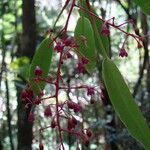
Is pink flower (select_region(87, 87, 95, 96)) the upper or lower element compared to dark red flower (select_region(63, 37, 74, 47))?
lower

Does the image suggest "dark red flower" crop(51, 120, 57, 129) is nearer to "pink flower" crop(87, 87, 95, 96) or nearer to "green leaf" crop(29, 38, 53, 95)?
"pink flower" crop(87, 87, 95, 96)

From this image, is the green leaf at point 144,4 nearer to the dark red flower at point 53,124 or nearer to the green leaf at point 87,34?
the green leaf at point 87,34

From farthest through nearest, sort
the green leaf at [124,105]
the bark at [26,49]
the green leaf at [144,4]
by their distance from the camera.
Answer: the bark at [26,49] < the green leaf at [144,4] < the green leaf at [124,105]

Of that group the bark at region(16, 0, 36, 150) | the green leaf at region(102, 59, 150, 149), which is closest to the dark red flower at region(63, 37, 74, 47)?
the green leaf at region(102, 59, 150, 149)

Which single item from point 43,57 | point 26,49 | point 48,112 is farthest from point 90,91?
point 26,49

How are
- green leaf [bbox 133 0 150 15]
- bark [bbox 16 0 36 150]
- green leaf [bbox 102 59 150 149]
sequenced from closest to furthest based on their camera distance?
green leaf [bbox 102 59 150 149] → green leaf [bbox 133 0 150 15] → bark [bbox 16 0 36 150]

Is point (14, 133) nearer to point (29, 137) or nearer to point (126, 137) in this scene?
point (126, 137)

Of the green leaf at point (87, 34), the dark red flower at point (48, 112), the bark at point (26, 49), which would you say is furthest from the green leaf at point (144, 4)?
the bark at point (26, 49)

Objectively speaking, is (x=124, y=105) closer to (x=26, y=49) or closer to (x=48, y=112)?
(x=48, y=112)
